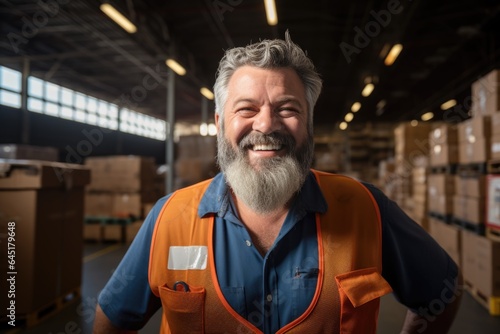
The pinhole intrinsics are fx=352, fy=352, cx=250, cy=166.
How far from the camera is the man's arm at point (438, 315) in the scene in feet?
A: 5.10

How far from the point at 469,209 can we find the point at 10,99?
13.3 meters

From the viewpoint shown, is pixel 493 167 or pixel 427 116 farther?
pixel 427 116

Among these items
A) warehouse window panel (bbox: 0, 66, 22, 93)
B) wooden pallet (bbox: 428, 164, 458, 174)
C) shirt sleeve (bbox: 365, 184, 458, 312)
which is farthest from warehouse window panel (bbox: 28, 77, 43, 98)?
shirt sleeve (bbox: 365, 184, 458, 312)

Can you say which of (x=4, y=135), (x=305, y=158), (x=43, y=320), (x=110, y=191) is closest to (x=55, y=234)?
(x=43, y=320)

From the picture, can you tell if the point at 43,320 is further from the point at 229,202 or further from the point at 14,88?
the point at 14,88

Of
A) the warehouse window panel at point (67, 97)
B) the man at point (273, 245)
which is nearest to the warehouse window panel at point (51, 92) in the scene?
the warehouse window panel at point (67, 97)

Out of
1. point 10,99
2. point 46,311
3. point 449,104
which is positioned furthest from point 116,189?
point 449,104

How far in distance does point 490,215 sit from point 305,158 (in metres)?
3.86

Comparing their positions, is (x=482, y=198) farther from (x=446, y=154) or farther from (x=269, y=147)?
(x=269, y=147)

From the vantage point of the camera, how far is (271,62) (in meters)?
1.52

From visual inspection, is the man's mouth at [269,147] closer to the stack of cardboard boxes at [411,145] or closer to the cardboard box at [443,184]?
the cardboard box at [443,184]

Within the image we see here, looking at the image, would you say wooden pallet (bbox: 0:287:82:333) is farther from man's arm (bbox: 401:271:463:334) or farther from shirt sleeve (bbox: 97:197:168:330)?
man's arm (bbox: 401:271:463:334)

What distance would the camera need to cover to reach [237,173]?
1.56 metres

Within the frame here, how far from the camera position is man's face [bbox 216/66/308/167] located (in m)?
1.48
